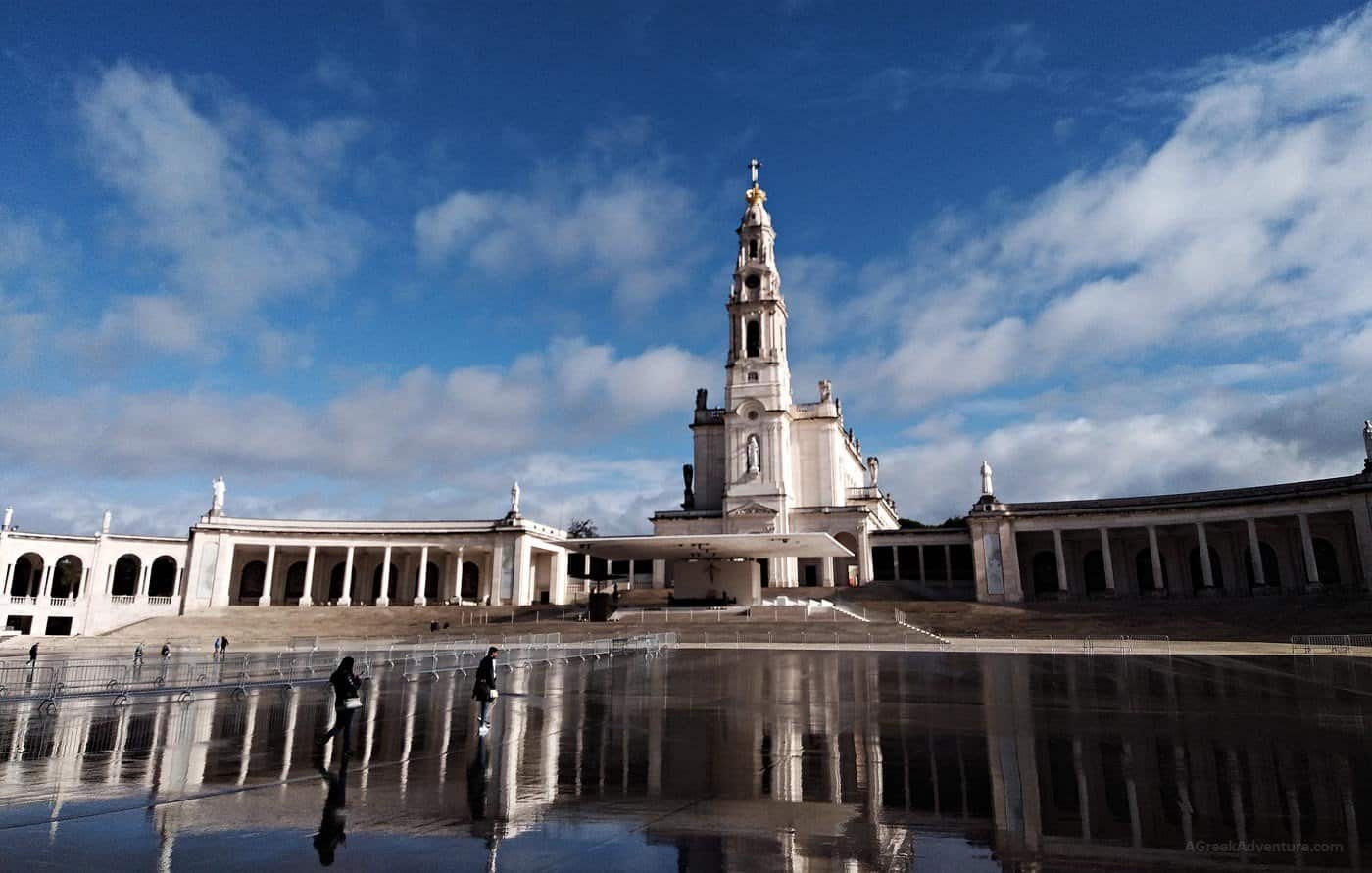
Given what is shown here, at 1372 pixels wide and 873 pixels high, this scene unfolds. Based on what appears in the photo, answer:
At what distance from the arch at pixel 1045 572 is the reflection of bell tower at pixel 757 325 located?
987 inches

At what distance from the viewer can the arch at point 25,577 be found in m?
68.3

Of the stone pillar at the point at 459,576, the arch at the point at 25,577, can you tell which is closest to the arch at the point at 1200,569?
the stone pillar at the point at 459,576

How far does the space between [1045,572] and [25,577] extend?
89.1 meters

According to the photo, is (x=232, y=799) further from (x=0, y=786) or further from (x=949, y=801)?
(x=949, y=801)

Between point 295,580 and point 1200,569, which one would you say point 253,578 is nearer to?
point 295,580

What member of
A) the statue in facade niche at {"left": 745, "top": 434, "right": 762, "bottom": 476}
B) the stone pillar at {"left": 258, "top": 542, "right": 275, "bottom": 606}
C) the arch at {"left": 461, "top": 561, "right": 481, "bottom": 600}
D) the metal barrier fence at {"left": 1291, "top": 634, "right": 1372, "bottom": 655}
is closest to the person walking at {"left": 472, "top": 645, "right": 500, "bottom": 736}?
the metal barrier fence at {"left": 1291, "top": 634, "right": 1372, "bottom": 655}

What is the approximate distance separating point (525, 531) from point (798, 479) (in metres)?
25.1

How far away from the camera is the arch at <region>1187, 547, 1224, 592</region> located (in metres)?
61.0

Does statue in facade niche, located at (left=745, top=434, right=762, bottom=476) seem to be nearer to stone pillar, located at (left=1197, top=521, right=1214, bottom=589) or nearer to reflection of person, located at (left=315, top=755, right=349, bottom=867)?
stone pillar, located at (left=1197, top=521, right=1214, bottom=589)

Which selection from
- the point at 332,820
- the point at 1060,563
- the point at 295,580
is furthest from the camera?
the point at 295,580

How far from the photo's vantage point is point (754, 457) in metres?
69.4

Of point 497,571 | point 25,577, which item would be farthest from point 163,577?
point 497,571

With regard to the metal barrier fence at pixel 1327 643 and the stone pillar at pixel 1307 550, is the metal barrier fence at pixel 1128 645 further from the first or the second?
the stone pillar at pixel 1307 550

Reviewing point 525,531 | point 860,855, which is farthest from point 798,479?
point 860,855
